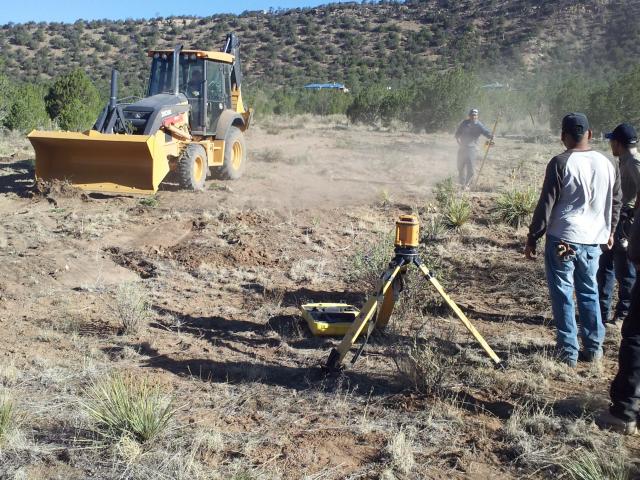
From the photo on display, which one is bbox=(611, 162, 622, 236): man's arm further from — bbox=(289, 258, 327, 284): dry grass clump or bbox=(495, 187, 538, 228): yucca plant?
bbox=(495, 187, 538, 228): yucca plant

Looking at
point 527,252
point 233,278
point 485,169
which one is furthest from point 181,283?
point 485,169

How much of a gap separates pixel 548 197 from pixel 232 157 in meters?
10.0

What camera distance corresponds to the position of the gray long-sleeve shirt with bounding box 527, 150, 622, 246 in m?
5.04

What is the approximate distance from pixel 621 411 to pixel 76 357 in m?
3.91

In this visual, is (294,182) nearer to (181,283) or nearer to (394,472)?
(181,283)

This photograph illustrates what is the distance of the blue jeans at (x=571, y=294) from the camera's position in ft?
16.8

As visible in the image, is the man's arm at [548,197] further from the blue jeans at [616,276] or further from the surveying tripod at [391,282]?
the blue jeans at [616,276]

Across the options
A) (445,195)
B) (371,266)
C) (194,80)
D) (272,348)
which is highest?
(194,80)

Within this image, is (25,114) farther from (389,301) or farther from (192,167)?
(389,301)

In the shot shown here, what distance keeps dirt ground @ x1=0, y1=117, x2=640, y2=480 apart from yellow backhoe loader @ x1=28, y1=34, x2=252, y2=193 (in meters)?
0.46

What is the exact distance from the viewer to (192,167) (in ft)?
39.4

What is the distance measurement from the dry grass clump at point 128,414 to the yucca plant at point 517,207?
7199mm

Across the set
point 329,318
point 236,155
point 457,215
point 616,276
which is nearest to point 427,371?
point 329,318

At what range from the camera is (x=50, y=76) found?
1777 inches
